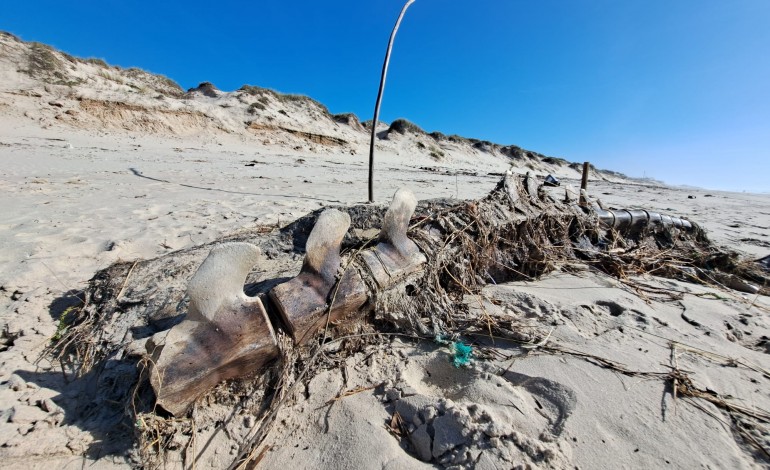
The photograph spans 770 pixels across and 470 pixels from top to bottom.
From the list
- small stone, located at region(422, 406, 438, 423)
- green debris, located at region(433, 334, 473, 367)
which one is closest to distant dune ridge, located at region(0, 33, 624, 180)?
green debris, located at region(433, 334, 473, 367)

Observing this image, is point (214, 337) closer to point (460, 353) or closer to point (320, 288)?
point (320, 288)

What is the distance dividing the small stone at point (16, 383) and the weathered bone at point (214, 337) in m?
0.74

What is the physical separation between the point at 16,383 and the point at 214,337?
900mm

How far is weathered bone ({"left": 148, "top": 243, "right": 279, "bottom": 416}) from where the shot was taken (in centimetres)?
100

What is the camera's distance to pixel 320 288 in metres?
1.30

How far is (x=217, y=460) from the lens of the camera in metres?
1.03

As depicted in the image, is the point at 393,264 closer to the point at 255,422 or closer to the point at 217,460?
the point at 255,422

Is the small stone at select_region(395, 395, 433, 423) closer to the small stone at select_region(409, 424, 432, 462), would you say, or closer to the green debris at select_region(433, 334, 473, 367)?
the small stone at select_region(409, 424, 432, 462)

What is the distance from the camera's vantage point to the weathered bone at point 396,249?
1513 mm

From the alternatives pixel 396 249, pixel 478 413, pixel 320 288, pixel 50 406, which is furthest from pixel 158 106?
pixel 478 413

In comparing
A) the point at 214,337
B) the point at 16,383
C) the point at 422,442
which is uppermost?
the point at 214,337

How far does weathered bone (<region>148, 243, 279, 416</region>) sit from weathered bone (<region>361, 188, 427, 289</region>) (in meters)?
0.54

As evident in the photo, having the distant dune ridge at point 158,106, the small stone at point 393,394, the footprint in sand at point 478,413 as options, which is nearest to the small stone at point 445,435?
the footprint in sand at point 478,413

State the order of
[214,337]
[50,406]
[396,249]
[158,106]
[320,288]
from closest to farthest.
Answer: [214,337] → [50,406] → [320,288] → [396,249] → [158,106]
